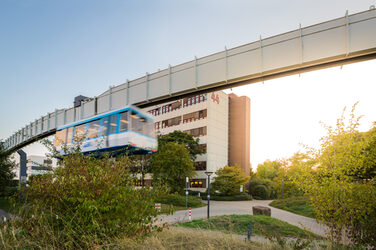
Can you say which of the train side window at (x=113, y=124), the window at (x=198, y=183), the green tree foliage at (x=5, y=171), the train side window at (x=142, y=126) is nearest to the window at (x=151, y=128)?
the train side window at (x=142, y=126)

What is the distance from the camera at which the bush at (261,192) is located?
49.7 metres

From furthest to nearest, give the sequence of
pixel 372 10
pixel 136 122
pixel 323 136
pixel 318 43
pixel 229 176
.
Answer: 1. pixel 229 176
2. pixel 136 122
3. pixel 318 43
4. pixel 372 10
5. pixel 323 136

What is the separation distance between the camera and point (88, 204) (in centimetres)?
537

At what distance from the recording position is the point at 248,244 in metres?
6.46

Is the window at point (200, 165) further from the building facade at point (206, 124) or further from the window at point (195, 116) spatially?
the window at point (195, 116)

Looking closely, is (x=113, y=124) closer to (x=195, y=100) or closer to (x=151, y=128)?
(x=151, y=128)

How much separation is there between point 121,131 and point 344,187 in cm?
1283

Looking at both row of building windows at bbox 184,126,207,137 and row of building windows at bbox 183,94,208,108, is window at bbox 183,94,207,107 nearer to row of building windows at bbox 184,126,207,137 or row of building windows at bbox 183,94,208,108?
row of building windows at bbox 183,94,208,108

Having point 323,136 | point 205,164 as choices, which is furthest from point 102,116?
point 205,164

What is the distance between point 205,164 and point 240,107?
14558 mm

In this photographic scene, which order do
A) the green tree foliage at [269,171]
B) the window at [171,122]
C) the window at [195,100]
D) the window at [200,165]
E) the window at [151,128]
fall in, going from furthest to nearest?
the green tree foliage at [269,171], the window at [171,122], the window at [195,100], the window at [200,165], the window at [151,128]

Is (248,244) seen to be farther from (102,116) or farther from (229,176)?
(229,176)

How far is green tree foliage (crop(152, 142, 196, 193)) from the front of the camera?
122 ft

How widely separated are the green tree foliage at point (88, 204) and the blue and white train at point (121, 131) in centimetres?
967
